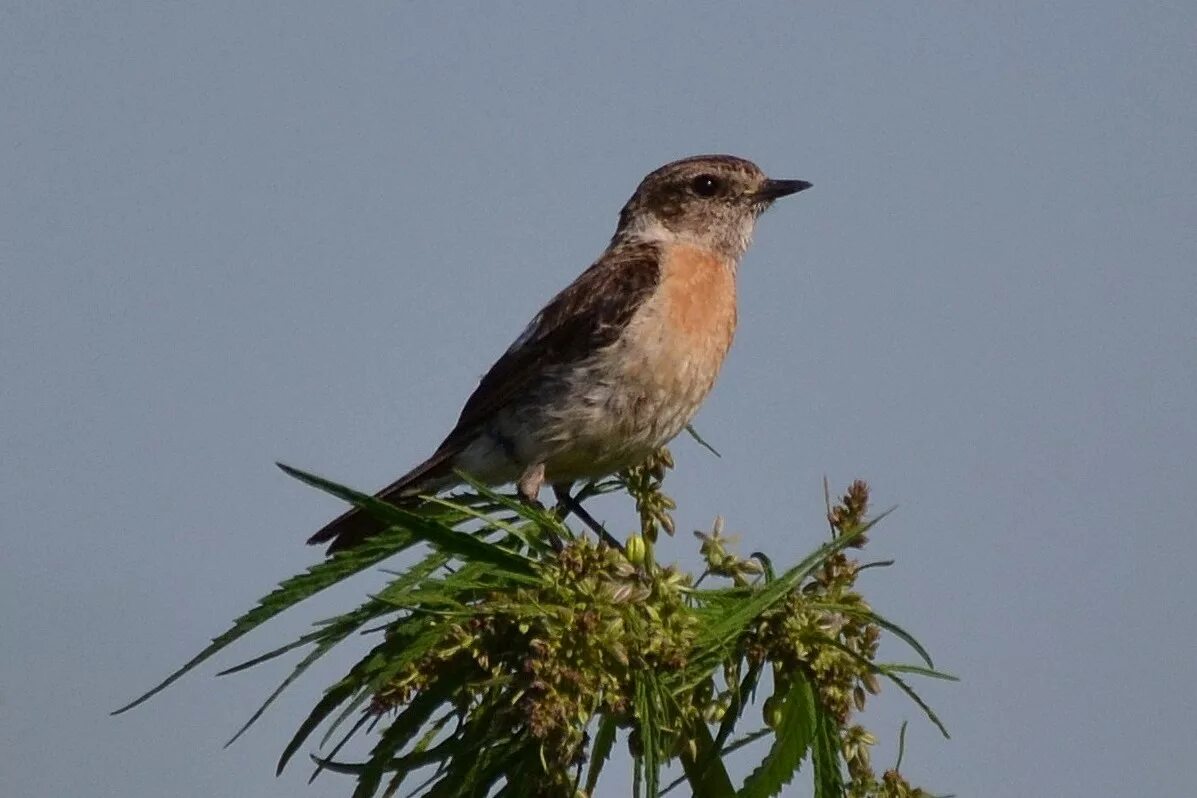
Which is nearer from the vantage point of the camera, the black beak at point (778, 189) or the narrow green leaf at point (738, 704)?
the narrow green leaf at point (738, 704)

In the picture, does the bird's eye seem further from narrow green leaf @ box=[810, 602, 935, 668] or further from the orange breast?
narrow green leaf @ box=[810, 602, 935, 668]

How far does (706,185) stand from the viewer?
8.78 m

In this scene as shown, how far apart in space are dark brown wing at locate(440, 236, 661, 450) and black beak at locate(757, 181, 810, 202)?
3.43 feet

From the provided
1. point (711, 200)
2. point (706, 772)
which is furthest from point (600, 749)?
point (711, 200)

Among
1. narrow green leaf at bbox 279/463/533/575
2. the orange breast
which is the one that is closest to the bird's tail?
the orange breast

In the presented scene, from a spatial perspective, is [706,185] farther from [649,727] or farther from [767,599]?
[649,727]

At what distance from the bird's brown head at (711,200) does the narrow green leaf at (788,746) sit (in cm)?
485

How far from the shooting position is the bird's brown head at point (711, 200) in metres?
8.64

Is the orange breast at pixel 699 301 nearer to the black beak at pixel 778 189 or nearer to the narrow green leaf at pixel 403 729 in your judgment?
the black beak at pixel 778 189

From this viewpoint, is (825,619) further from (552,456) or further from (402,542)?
(552,456)

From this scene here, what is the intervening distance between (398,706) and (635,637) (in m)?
0.59

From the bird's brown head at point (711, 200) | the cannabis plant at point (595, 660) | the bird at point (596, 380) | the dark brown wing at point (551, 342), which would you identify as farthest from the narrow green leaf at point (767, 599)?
the bird's brown head at point (711, 200)

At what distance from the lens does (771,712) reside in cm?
400

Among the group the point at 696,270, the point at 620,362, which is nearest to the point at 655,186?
the point at 696,270
